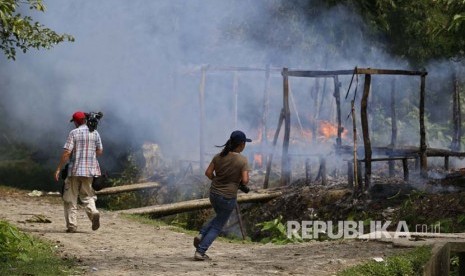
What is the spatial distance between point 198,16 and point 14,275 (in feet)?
50.5

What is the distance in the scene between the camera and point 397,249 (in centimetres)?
1075

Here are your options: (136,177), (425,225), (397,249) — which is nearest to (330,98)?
(136,177)

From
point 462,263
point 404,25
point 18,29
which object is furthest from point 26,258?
point 404,25

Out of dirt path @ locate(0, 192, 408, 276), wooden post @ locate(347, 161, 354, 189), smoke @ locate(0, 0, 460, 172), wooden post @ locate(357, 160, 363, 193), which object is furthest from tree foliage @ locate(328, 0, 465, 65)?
dirt path @ locate(0, 192, 408, 276)

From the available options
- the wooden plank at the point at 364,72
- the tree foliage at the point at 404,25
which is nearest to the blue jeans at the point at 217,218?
the wooden plank at the point at 364,72

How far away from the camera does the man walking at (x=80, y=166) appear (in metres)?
12.4

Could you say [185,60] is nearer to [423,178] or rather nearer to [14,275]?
[423,178]

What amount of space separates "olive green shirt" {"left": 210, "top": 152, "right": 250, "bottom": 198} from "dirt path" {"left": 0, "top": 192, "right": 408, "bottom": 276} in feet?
2.92

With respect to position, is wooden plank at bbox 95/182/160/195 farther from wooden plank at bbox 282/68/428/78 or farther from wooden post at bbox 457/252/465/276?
wooden post at bbox 457/252/465/276

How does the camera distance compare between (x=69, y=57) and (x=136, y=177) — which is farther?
(x=69, y=57)

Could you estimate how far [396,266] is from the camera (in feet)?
31.1

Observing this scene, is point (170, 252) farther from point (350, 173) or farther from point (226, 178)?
point (350, 173)

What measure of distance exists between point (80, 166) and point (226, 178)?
3446mm

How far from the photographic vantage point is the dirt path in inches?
366
